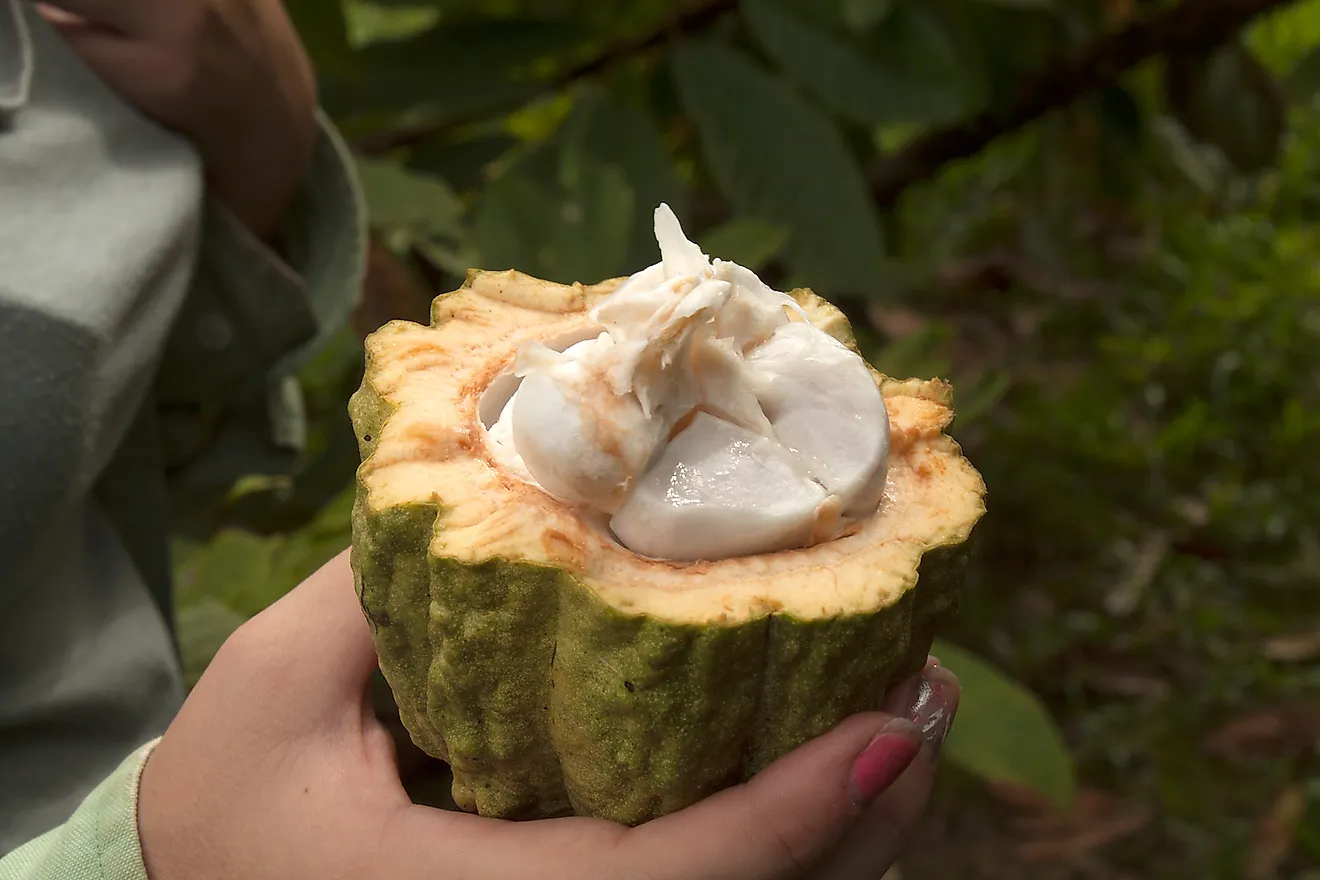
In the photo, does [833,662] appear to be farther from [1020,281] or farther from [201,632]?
[1020,281]

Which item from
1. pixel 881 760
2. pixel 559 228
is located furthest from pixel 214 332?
pixel 881 760

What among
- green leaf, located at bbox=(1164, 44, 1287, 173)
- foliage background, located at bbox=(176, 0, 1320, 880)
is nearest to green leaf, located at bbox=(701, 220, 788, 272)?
foliage background, located at bbox=(176, 0, 1320, 880)

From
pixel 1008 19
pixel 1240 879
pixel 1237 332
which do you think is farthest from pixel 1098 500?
pixel 1008 19

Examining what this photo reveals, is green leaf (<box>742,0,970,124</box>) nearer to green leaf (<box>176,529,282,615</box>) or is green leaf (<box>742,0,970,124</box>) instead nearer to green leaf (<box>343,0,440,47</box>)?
green leaf (<box>343,0,440,47</box>)

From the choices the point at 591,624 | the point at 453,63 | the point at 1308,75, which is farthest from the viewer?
the point at 1308,75

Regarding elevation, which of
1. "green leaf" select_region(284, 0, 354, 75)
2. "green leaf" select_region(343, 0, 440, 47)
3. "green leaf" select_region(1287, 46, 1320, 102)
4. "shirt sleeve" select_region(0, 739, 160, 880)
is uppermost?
"green leaf" select_region(1287, 46, 1320, 102)

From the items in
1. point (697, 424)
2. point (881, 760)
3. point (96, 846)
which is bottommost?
point (96, 846)

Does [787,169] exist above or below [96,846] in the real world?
above
